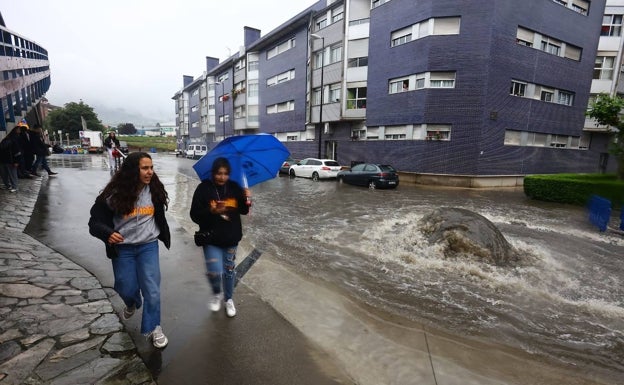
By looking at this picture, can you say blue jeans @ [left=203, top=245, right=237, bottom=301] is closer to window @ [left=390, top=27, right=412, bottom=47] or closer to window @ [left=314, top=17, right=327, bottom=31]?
window @ [left=390, top=27, right=412, bottom=47]

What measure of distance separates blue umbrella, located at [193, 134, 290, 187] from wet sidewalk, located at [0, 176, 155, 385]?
1.80 meters

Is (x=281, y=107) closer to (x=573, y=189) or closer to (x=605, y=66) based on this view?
(x=573, y=189)

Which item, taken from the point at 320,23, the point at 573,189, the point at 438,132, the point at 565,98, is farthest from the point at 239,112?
the point at 573,189

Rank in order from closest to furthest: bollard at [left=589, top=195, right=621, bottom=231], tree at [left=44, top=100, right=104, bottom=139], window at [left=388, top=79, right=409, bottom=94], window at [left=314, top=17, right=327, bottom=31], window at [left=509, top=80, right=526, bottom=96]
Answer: bollard at [left=589, top=195, right=621, bottom=231] < window at [left=509, top=80, right=526, bottom=96] < window at [left=388, top=79, right=409, bottom=94] < window at [left=314, top=17, right=327, bottom=31] < tree at [left=44, top=100, right=104, bottom=139]

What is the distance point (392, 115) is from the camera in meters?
20.9

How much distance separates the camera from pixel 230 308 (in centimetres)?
354

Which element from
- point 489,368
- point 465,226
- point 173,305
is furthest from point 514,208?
point 173,305

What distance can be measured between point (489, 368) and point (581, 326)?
1918 millimetres

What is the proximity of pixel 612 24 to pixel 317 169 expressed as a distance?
25506 millimetres

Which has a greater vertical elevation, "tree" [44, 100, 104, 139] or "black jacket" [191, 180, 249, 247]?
"tree" [44, 100, 104, 139]

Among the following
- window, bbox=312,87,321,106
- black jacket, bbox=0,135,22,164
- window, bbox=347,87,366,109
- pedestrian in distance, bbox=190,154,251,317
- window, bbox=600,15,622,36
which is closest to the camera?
pedestrian in distance, bbox=190,154,251,317

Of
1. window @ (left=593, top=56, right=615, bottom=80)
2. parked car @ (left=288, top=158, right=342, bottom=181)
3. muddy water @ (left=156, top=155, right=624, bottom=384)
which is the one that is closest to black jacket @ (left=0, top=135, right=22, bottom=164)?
muddy water @ (left=156, top=155, right=624, bottom=384)

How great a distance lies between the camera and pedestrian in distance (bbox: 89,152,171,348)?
2.62m

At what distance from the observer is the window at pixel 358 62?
23062 mm
